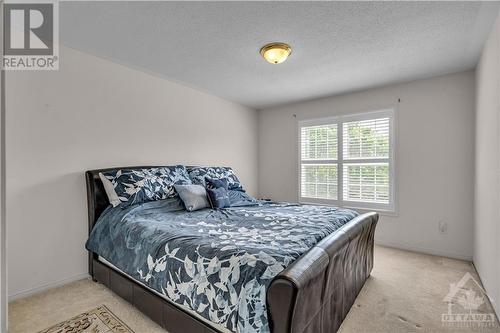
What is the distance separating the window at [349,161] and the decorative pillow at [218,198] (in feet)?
6.51

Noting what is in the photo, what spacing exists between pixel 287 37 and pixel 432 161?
256 cm

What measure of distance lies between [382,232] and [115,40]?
407 centimetres

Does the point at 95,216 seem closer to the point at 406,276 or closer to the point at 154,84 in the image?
the point at 154,84

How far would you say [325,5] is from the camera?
1.80m

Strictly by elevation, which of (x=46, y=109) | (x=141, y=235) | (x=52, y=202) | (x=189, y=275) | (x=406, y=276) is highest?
(x=46, y=109)

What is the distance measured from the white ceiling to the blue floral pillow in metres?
1.25

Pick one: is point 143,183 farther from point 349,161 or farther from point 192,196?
point 349,161

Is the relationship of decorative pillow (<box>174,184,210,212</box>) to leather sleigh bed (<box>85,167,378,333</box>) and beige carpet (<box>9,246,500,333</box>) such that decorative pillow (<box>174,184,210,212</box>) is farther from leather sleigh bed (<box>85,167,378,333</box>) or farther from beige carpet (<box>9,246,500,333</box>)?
beige carpet (<box>9,246,500,333</box>)

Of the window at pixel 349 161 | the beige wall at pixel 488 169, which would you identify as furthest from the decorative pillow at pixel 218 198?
the beige wall at pixel 488 169

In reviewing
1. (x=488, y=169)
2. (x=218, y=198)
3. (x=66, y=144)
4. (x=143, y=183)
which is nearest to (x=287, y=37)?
(x=218, y=198)

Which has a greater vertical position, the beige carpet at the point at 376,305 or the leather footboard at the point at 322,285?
the leather footboard at the point at 322,285

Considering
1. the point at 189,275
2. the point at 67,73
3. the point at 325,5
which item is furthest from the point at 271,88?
the point at 189,275

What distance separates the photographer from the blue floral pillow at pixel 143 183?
2.43m

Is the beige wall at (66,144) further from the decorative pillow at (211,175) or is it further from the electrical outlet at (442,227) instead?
the electrical outlet at (442,227)
